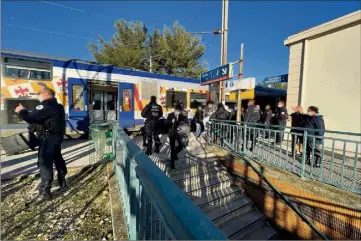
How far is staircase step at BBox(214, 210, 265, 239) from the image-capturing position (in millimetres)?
3910

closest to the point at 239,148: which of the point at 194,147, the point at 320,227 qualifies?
the point at 194,147

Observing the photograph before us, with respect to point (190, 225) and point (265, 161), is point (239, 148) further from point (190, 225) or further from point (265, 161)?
point (190, 225)

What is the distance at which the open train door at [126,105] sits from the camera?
905 centimetres

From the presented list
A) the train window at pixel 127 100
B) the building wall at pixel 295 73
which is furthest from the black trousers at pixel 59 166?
the building wall at pixel 295 73

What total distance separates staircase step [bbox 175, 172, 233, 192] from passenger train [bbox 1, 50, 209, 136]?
462 cm

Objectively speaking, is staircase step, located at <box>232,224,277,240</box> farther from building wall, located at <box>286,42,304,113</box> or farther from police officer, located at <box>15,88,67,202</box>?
building wall, located at <box>286,42,304,113</box>

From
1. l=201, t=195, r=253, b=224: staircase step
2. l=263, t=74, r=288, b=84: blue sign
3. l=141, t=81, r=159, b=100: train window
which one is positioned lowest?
l=201, t=195, r=253, b=224: staircase step

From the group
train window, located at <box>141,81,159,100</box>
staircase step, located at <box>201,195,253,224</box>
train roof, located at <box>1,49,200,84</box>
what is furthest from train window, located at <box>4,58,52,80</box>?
staircase step, located at <box>201,195,253,224</box>

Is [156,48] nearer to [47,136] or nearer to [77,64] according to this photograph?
[77,64]

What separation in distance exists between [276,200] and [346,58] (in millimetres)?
5265

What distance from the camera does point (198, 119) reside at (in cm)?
876

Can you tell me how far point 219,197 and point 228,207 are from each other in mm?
271

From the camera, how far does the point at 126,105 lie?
30.1ft

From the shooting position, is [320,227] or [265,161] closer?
[320,227]
